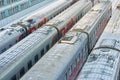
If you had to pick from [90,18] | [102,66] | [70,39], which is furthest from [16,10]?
[102,66]

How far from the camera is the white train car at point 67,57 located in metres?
13.1

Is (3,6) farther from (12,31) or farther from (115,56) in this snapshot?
(115,56)

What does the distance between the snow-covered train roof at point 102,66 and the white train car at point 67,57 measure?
162cm

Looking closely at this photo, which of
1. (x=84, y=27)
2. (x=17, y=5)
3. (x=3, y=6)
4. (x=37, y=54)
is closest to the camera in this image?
(x=37, y=54)

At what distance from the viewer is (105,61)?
13766 millimetres

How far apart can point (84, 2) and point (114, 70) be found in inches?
906

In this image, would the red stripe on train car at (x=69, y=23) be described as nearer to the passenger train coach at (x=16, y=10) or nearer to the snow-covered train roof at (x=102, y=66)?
the snow-covered train roof at (x=102, y=66)

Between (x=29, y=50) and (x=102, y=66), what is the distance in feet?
19.4

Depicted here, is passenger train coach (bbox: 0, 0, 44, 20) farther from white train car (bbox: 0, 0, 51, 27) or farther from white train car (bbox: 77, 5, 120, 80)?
white train car (bbox: 77, 5, 120, 80)

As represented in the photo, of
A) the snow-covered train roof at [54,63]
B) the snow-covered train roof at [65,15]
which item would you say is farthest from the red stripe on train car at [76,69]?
the snow-covered train roof at [65,15]

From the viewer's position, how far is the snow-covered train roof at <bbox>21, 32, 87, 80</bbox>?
1270cm

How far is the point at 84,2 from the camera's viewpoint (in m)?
34.8

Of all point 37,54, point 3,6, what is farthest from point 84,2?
point 37,54

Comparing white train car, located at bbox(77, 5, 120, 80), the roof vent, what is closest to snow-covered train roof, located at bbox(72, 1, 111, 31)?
the roof vent
